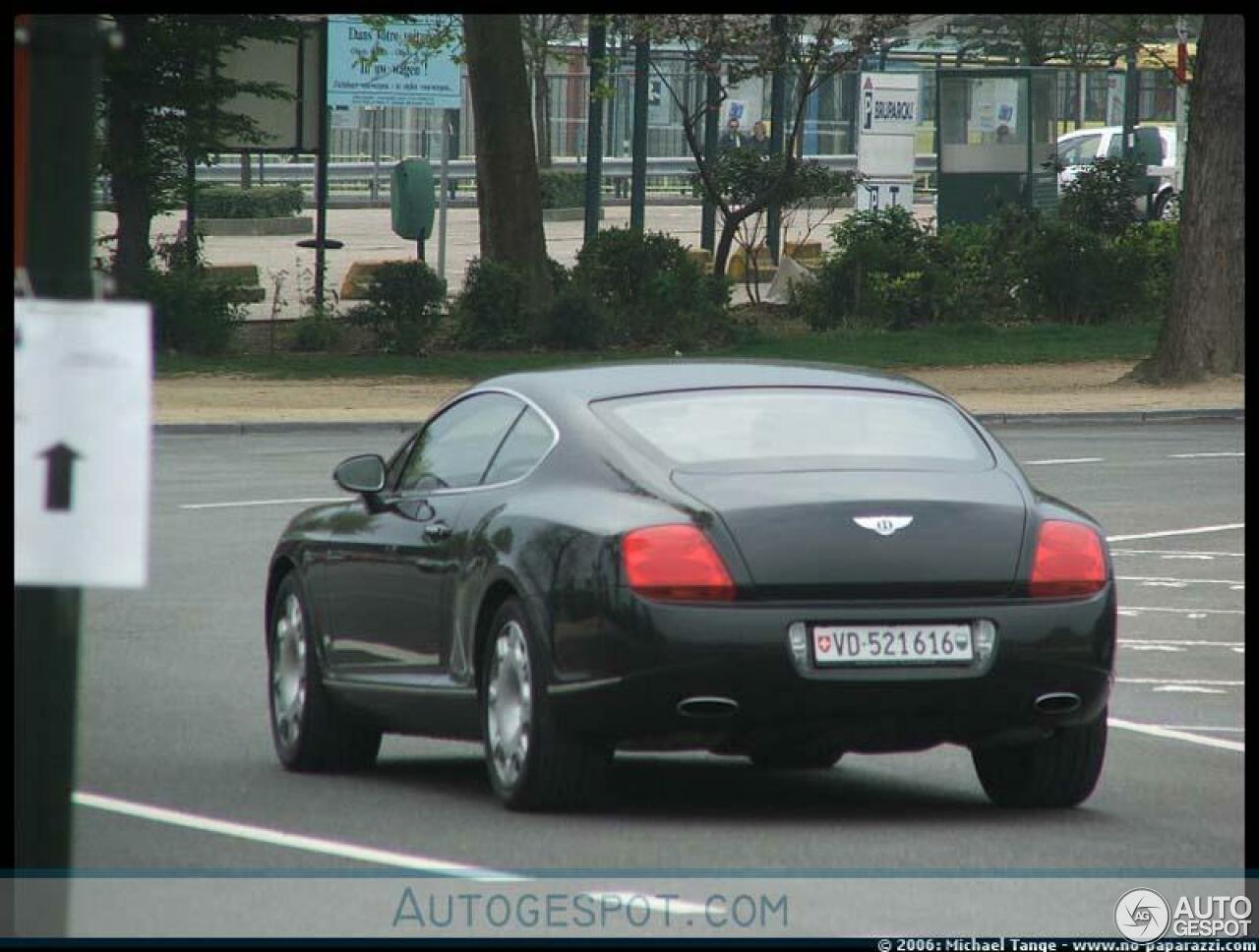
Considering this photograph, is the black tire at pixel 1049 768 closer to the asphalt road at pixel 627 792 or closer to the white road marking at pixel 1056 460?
the asphalt road at pixel 627 792

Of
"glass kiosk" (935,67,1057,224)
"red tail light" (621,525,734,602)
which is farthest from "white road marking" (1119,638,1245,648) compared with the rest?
"glass kiosk" (935,67,1057,224)

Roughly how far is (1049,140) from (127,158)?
19757mm

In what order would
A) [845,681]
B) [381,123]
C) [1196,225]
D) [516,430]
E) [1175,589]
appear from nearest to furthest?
[845,681], [516,430], [1175,589], [1196,225], [381,123]

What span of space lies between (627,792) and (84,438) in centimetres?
533

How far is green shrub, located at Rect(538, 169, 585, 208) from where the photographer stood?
61.2 meters

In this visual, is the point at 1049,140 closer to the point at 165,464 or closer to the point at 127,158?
the point at 127,158

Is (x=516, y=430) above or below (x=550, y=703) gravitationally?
above

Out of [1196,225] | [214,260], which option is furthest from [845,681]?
[214,260]

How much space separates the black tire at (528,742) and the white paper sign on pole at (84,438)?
4.20 metres

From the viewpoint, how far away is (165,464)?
24016 mm

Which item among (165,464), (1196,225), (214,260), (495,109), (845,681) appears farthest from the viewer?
Answer: (214,260)

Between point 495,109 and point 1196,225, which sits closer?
point 1196,225

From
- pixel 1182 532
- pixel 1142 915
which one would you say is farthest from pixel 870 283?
pixel 1142 915

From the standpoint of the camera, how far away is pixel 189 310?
3325 centimetres
